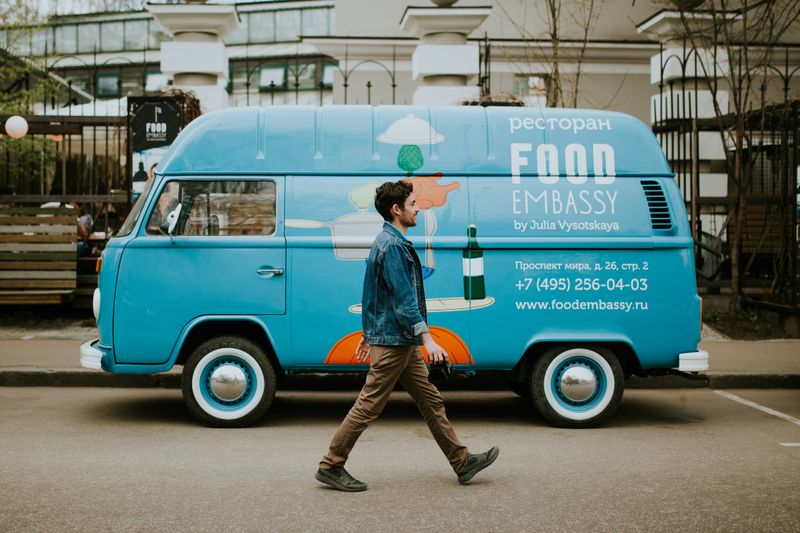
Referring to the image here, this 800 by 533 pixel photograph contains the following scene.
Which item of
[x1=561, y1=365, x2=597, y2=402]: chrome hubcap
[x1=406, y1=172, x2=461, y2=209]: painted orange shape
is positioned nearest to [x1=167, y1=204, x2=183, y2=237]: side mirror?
[x1=406, y1=172, x2=461, y2=209]: painted orange shape

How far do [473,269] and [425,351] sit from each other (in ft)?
Answer: 2.60

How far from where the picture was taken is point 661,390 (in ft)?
33.2

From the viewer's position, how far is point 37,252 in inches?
502

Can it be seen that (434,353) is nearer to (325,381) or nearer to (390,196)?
(390,196)

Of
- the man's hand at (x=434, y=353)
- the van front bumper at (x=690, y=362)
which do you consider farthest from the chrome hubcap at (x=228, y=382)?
the van front bumper at (x=690, y=362)

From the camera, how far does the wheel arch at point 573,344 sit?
7.89m

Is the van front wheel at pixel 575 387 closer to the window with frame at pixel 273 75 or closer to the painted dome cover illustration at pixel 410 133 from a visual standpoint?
the painted dome cover illustration at pixel 410 133

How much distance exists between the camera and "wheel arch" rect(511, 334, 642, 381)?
789 cm

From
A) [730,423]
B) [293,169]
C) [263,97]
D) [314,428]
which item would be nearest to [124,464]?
[314,428]

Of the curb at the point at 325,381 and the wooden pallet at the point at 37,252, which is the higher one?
the wooden pallet at the point at 37,252

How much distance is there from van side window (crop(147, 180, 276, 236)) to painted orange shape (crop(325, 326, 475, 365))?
3.63 feet

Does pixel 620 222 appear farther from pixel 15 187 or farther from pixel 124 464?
pixel 15 187

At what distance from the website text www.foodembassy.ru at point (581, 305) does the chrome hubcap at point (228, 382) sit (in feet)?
7.80

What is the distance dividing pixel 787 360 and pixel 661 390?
186 cm
